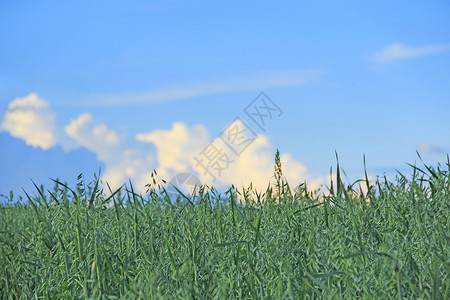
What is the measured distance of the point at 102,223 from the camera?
3.85m

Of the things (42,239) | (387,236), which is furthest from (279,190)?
(42,239)

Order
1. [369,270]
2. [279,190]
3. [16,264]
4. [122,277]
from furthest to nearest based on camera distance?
1. [279,190]
2. [16,264]
3. [122,277]
4. [369,270]

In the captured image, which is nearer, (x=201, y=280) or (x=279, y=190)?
(x=201, y=280)

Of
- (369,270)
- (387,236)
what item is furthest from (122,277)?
(387,236)

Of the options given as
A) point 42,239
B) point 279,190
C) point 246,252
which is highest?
point 279,190

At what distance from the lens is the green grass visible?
2.64 metres

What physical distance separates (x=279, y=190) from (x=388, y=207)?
1080 millimetres

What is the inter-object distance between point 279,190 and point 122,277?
202 centimetres

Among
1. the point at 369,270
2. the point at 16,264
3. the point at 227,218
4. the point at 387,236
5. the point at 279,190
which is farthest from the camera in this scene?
the point at 279,190

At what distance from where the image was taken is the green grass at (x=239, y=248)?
2637 millimetres

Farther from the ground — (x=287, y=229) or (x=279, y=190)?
(x=279, y=190)

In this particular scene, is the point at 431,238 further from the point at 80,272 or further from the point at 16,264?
the point at 16,264

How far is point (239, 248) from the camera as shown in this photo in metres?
3.00

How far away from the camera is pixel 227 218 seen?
12.4 feet
